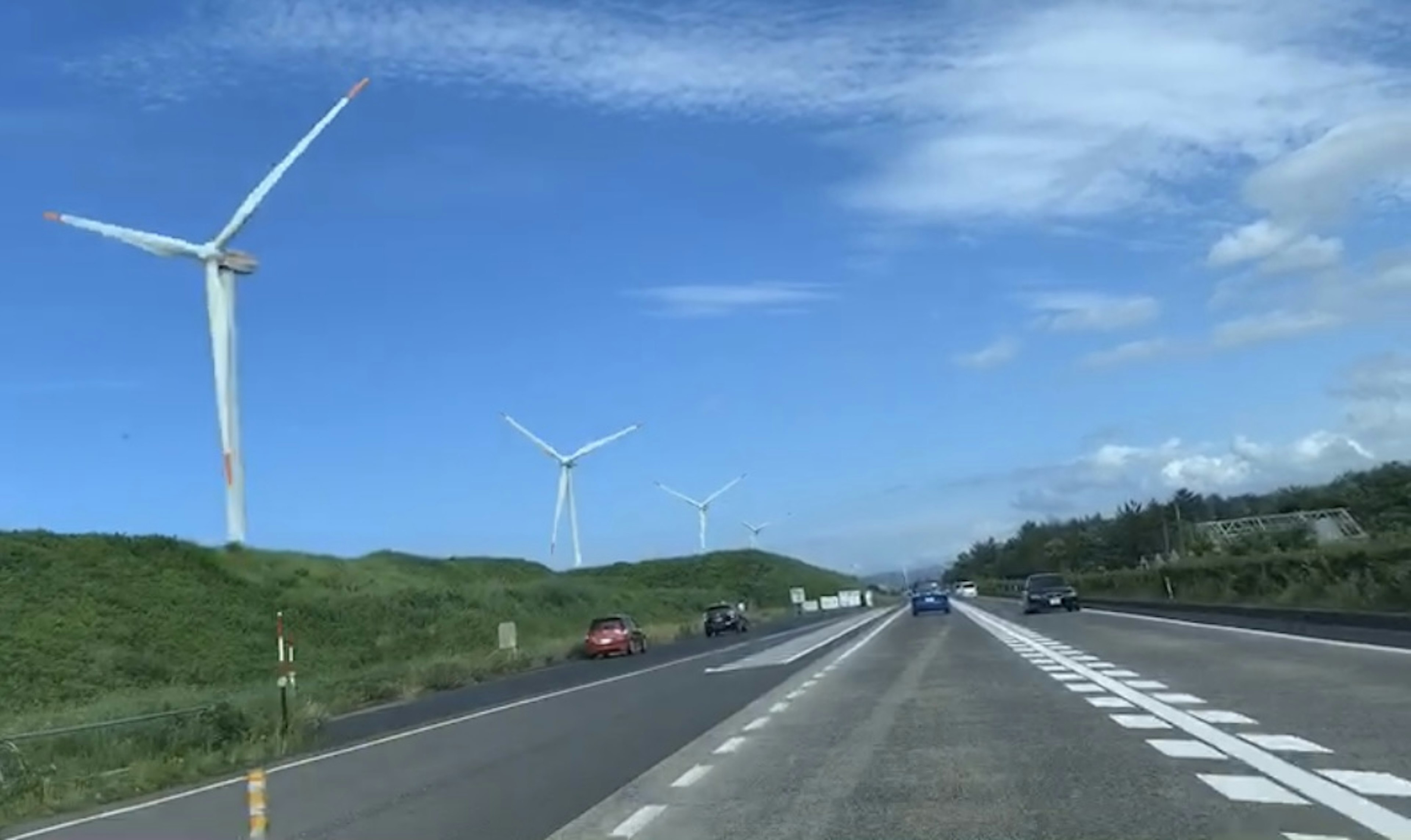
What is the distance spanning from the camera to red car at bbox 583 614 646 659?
55.7 metres

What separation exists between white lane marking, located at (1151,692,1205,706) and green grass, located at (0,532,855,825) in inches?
465

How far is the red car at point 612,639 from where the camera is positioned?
183ft

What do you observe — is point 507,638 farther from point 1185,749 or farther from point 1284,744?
point 1284,744

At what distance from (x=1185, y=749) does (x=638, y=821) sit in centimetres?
557

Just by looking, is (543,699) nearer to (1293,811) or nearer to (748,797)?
(748,797)

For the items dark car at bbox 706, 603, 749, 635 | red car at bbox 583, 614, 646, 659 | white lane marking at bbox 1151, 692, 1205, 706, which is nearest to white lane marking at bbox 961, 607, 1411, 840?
white lane marking at bbox 1151, 692, 1205, 706

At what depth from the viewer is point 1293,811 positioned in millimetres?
10680

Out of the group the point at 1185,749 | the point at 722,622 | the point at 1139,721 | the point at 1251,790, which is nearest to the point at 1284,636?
the point at 1139,721

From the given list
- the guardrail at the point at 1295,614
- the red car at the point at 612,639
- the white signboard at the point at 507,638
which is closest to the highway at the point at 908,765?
the guardrail at the point at 1295,614

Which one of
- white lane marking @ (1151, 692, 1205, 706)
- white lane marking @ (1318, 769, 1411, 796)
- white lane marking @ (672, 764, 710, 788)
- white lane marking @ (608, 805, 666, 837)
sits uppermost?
white lane marking @ (1151, 692, 1205, 706)

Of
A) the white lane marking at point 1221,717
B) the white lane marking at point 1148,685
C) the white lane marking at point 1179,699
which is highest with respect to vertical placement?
the white lane marking at point 1148,685

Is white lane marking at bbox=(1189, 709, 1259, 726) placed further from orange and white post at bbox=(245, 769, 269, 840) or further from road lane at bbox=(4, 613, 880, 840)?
orange and white post at bbox=(245, 769, 269, 840)

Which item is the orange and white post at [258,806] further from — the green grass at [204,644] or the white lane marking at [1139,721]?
the white lane marking at [1139,721]

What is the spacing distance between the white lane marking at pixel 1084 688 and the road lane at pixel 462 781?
16.1 feet
